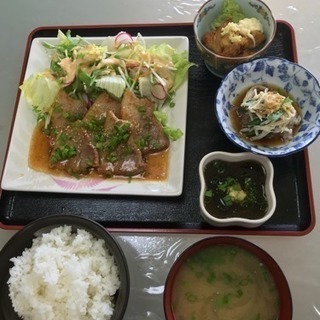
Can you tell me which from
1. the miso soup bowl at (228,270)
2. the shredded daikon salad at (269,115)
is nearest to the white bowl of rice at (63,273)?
the miso soup bowl at (228,270)

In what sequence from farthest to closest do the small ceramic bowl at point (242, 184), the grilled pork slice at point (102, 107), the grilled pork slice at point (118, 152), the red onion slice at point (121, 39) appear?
1. the red onion slice at point (121, 39)
2. the grilled pork slice at point (102, 107)
3. the grilled pork slice at point (118, 152)
4. the small ceramic bowl at point (242, 184)

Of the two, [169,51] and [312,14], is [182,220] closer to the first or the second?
[169,51]

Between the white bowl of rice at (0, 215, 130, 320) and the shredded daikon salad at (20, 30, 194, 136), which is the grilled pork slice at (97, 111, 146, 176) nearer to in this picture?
the shredded daikon salad at (20, 30, 194, 136)

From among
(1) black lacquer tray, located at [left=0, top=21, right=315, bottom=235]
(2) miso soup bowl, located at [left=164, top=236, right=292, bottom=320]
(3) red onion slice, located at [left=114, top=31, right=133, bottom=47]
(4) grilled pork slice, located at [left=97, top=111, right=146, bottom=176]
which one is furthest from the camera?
(3) red onion slice, located at [left=114, top=31, right=133, bottom=47]

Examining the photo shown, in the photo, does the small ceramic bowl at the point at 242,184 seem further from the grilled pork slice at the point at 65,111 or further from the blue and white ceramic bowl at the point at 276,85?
the grilled pork slice at the point at 65,111

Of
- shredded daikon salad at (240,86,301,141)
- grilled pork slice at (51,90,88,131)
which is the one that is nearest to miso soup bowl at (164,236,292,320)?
shredded daikon salad at (240,86,301,141)

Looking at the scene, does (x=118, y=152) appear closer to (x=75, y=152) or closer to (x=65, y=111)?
(x=75, y=152)
